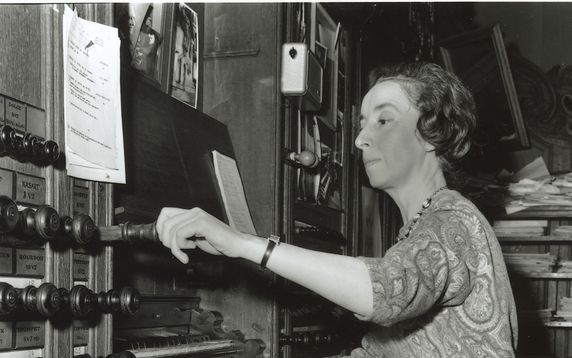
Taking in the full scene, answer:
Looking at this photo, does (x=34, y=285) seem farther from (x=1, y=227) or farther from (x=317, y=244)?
(x=317, y=244)

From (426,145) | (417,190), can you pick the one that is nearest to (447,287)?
(417,190)

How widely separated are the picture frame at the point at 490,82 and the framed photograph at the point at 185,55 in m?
3.14

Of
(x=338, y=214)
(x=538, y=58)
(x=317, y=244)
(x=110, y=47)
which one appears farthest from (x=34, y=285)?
(x=538, y=58)

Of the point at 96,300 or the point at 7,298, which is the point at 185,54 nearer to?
the point at 96,300

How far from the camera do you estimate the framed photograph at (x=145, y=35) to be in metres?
2.48

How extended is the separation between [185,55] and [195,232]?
163cm

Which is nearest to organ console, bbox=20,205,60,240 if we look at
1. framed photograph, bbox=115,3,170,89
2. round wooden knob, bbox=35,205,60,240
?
round wooden knob, bbox=35,205,60,240

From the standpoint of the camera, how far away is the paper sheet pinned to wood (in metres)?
1.60

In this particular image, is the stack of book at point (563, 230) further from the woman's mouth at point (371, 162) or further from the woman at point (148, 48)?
the woman at point (148, 48)

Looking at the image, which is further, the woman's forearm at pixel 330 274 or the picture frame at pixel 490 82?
the picture frame at pixel 490 82

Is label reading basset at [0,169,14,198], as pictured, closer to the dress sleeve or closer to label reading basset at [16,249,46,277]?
label reading basset at [16,249,46,277]

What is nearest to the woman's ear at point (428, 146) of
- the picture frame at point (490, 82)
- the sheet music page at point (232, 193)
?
the sheet music page at point (232, 193)

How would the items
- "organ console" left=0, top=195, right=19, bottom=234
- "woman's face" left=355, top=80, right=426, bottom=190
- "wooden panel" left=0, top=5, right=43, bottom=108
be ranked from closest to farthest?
"organ console" left=0, top=195, right=19, bottom=234, "wooden panel" left=0, top=5, right=43, bottom=108, "woman's face" left=355, top=80, right=426, bottom=190

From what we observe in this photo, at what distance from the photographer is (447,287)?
5.44 ft
